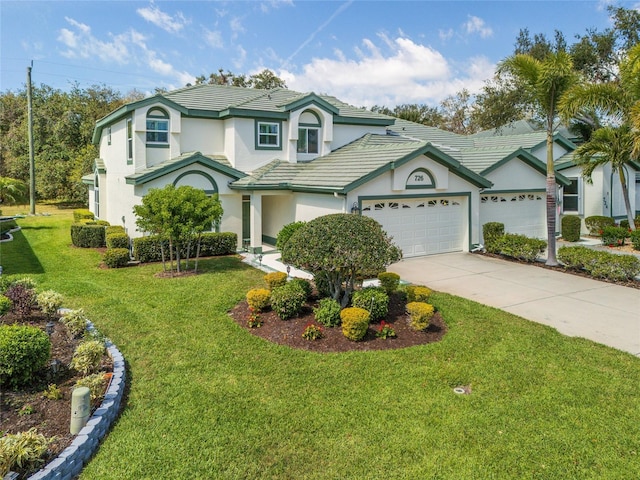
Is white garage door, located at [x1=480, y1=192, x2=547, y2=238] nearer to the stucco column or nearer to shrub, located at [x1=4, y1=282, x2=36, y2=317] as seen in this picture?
the stucco column

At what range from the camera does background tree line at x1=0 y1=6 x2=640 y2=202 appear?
119 ft

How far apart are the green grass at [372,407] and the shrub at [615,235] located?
13.2 meters

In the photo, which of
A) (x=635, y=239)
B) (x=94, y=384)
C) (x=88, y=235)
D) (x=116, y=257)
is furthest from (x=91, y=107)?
(x=635, y=239)

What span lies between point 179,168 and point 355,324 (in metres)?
11.2

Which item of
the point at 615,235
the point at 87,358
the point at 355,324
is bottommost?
the point at 87,358

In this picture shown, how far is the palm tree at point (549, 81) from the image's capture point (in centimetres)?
1414

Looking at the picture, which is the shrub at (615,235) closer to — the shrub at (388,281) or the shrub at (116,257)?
the shrub at (388,281)

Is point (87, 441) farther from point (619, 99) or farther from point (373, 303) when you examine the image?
point (619, 99)

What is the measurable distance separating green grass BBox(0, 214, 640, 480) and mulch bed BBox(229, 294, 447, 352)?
27 centimetres

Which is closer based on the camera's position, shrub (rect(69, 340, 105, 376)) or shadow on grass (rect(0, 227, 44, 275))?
shrub (rect(69, 340, 105, 376))

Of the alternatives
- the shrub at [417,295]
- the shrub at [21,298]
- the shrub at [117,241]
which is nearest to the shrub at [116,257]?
the shrub at [117,241]

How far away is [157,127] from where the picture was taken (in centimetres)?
1792

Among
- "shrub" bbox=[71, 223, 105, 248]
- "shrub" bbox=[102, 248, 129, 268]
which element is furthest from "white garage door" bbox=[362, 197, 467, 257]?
"shrub" bbox=[71, 223, 105, 248]

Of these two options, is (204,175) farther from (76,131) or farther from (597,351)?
(76,131)
